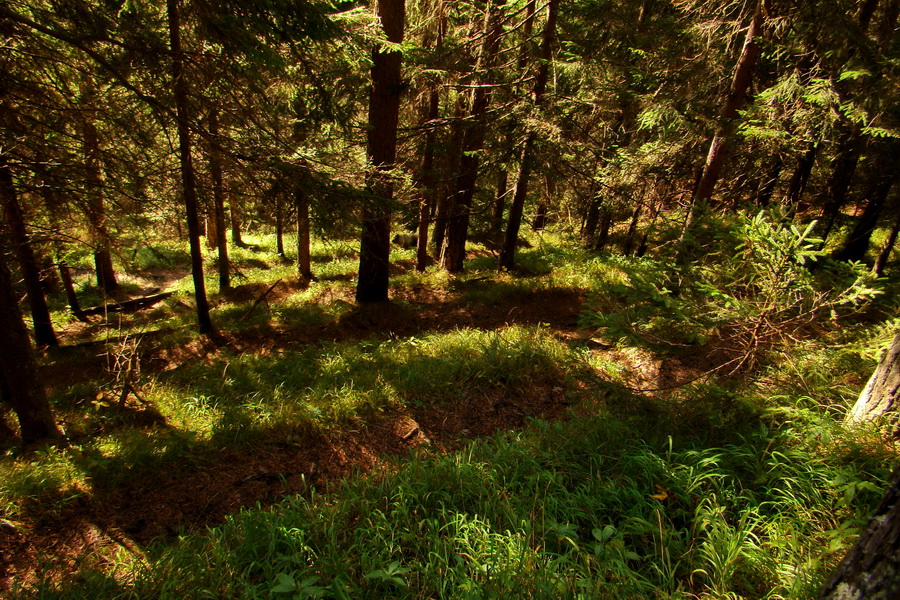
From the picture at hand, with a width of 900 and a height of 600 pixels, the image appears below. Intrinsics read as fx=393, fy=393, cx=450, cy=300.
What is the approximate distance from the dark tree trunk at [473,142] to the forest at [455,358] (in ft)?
0.54

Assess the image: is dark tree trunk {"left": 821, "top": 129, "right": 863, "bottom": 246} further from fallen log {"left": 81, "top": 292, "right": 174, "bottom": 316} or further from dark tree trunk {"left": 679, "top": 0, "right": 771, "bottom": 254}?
fallen log {"left": 81, "top": 292, "right": 174, "bottom": 316}

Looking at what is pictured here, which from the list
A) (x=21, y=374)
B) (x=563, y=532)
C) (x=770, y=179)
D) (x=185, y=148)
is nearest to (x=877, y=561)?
(x=563, y=532)

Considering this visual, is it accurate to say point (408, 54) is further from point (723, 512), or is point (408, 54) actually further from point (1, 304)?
point (723, 512)

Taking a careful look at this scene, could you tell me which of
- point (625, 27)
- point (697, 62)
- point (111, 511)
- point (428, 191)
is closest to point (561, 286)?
point (428, 191)

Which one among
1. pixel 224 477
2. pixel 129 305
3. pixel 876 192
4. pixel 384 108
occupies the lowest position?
pixel 129 305

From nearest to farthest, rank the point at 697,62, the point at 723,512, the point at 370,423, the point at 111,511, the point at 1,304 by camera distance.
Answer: the point at 723,512 → the point at 111,511 → the point at 1,304 → the point at 370,423 → the point at 697,62

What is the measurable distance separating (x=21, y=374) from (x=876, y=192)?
19308 millimetres

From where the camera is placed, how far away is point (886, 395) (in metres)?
3.00

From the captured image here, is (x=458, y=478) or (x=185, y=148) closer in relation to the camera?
(x=458, y=478)

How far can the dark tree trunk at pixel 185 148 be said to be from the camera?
5520 mm

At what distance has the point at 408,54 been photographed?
910 cm

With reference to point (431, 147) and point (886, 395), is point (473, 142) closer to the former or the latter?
point (431, 147)

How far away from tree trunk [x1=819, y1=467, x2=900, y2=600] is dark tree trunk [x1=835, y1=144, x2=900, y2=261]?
9.79m

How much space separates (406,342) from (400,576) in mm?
5403
